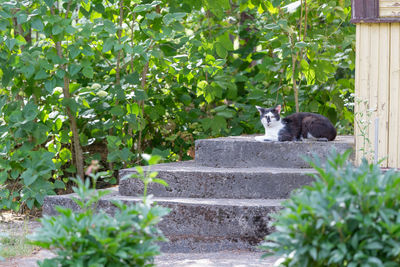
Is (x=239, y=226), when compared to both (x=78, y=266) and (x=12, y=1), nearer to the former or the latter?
(x=78, y=266)

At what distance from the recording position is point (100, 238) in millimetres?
2785

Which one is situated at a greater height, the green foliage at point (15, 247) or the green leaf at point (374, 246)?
the green leaf at point (374, 246)

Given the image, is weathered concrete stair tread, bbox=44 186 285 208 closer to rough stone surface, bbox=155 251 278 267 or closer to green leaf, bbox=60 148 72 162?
rough stone surface, bbox=155 251 278 267

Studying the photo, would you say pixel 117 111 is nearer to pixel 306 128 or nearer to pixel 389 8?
pixel 306 128

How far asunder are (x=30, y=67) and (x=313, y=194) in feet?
12.5

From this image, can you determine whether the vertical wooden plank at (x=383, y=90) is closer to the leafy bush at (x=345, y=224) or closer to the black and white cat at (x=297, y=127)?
the black and white cat at (x=297, y=127)

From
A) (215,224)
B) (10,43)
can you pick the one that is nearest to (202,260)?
(215,224)

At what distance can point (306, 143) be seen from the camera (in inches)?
227

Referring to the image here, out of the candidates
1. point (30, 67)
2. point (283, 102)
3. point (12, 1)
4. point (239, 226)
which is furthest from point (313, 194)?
point (283, 102)

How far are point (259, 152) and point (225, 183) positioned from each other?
2.21ft

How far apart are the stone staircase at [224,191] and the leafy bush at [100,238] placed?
6.38ft

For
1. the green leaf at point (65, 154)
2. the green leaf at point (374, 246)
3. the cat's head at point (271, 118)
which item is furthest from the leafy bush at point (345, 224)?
the green leaf at point (65, 154)

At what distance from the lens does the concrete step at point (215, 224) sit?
15.9 feet

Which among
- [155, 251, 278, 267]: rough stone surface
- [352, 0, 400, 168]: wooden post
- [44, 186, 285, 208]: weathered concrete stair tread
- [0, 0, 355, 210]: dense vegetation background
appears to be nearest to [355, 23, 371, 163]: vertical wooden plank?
[352, 0, 400, 168]: wooden post
